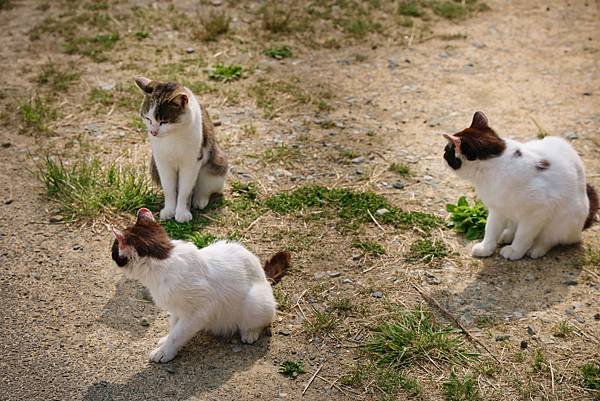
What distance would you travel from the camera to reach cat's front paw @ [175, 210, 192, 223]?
229 inches

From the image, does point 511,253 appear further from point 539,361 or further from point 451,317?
point 539,361

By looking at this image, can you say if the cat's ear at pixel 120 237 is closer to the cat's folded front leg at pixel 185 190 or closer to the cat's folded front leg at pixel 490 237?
the cat's folded front leg at pixel 185 190

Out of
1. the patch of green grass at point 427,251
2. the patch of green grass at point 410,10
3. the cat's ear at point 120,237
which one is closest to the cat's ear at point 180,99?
the cat's ear at point 120,237

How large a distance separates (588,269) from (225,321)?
261 centimetres

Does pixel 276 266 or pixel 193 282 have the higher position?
pixel 193 282

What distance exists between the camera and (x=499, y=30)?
9.06 m

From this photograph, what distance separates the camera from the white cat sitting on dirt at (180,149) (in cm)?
544

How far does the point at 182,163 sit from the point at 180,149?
146 mm

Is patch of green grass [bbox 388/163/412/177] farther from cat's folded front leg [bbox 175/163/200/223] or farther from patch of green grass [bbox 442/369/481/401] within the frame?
patch of green grass [bbox 442/369/481/401]

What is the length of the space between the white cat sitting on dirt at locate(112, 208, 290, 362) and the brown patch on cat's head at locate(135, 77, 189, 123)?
123 cm

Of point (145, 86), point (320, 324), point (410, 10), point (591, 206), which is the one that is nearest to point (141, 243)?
point (320, 324)

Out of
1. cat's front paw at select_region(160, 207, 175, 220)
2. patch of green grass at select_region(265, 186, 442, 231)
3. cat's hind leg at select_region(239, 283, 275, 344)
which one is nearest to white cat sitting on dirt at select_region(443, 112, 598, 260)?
patch of green grass at select_region(265, 186, 442, 231)

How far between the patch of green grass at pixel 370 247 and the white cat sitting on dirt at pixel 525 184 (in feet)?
2.62

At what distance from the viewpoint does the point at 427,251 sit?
5.48 metres
